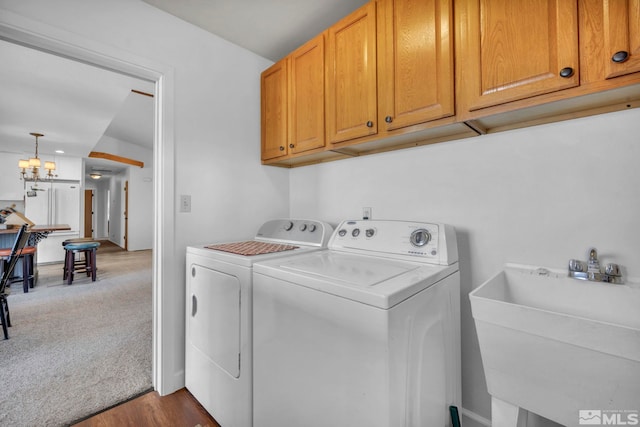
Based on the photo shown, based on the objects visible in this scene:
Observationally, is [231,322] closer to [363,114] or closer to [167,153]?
[167,153]

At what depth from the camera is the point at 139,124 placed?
550cm

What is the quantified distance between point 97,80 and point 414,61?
3.42 meters

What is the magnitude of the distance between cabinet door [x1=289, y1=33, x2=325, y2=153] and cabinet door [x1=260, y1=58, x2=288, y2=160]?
0.08 metres

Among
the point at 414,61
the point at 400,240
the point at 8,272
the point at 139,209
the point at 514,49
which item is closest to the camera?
A: the point at 514,49

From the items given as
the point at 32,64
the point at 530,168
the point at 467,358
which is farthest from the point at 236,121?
the point at 32,64

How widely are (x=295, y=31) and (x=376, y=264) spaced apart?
173 cm

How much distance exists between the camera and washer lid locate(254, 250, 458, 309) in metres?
0.84

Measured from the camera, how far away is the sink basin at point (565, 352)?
68 centimetres

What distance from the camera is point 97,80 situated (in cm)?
294

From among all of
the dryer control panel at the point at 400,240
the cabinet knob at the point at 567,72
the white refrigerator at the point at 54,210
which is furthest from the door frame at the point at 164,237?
the white refrigerator at the point at 54,210

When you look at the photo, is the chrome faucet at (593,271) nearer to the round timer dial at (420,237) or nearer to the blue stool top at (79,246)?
the round timer dial at (420,237)

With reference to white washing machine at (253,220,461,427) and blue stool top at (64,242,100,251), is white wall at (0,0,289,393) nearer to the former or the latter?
white washing machine at (253,220,461,427)

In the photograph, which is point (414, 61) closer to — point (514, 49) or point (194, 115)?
point (514, 49)

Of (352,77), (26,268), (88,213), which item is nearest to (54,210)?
(26,268)
